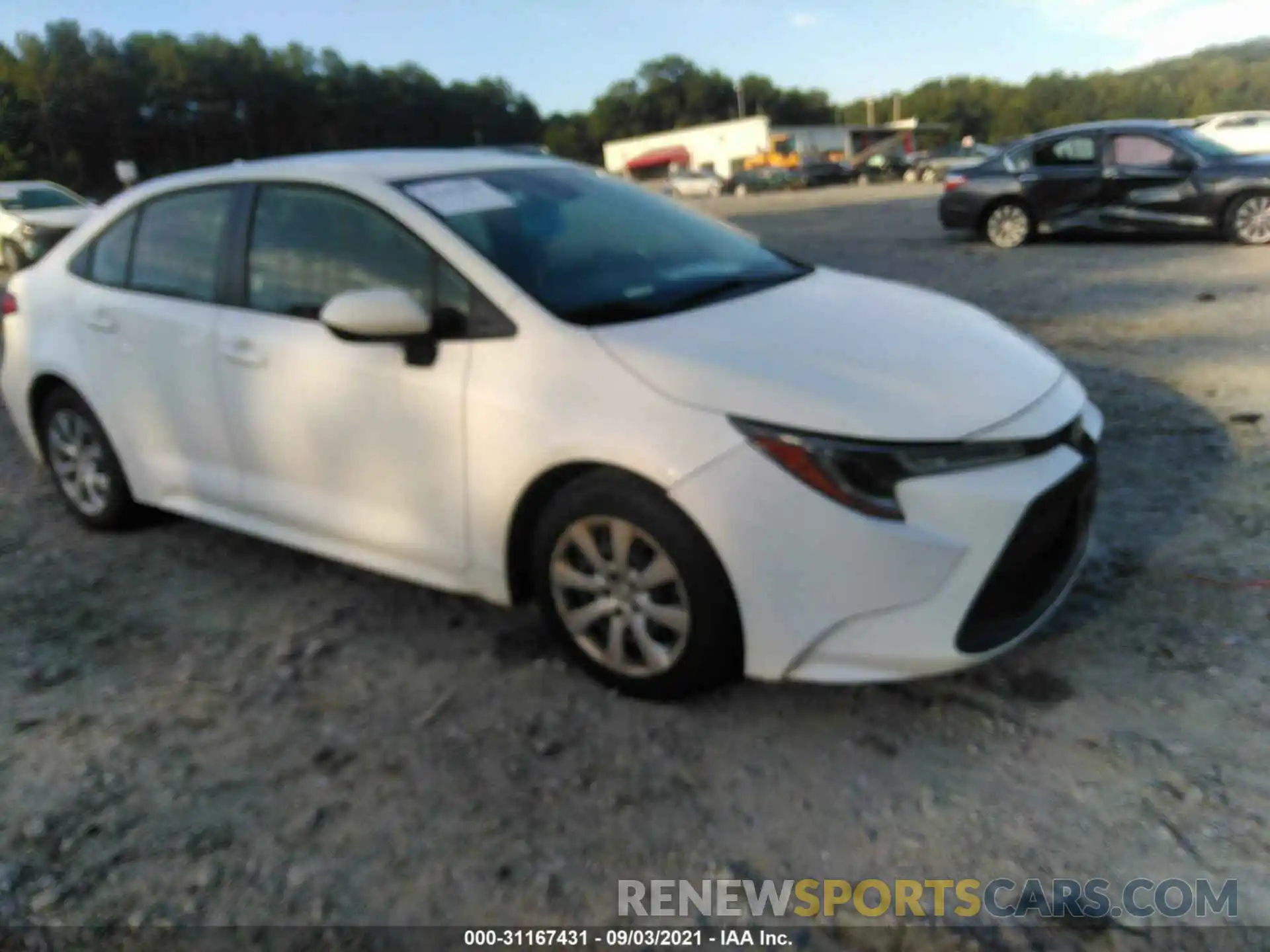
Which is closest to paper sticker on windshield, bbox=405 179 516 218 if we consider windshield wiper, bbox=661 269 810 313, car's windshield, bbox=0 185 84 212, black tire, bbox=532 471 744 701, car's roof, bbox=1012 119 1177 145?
windshield wiper, bbox=661 269 810 313

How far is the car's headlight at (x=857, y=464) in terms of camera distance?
2502mm

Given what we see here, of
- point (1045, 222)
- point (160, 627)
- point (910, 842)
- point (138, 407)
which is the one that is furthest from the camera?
point (1045, 222)

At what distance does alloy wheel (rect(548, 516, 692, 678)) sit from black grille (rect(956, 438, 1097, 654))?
74 cm

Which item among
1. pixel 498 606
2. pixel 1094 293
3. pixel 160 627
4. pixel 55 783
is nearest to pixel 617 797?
pixel 498 606

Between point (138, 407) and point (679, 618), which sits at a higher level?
point (138, 407)

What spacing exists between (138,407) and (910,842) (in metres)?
3.16

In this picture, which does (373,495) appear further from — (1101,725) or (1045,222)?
(1045,222)

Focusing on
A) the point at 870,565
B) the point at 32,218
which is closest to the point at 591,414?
the point at 870,565

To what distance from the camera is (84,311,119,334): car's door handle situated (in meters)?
4.01

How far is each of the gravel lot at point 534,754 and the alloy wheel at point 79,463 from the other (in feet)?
1.06

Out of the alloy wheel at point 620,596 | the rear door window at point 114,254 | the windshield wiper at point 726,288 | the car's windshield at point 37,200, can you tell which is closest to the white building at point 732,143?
the car's windshield at point 37,200

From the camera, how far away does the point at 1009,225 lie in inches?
487

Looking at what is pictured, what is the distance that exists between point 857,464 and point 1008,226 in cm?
1100

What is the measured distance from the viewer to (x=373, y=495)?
3264 millimetres
